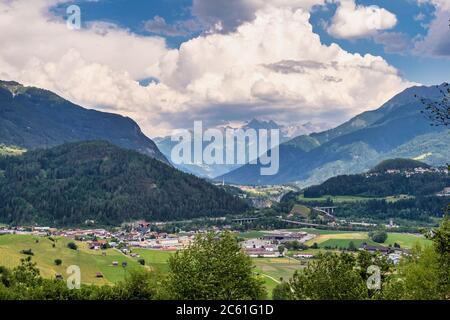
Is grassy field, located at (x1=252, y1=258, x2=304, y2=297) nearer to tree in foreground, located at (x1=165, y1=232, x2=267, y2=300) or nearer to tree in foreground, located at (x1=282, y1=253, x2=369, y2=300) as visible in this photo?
tree in foreground, located at (x1=165, y1=232, x2=267, y2=300)

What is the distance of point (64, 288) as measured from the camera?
6719cm

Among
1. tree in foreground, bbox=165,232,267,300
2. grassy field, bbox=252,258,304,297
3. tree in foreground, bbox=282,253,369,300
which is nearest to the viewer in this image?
tree in foreground, bbox=282,253,369,300

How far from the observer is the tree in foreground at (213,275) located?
193 ft

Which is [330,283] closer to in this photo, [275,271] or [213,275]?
[213,275]

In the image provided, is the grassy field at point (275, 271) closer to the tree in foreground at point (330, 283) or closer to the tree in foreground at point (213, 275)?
the tree in foreground at point (213, 275)

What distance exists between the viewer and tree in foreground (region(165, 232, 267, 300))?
58844mm

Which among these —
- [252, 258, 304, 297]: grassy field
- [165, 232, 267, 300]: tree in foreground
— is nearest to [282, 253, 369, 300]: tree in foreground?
[165, 232, 267, 300]: tree in foreground

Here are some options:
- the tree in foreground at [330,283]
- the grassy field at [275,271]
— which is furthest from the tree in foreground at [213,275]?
the grassy field at [275,271]

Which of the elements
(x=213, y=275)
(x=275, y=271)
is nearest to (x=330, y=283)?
(x=213, y=275)

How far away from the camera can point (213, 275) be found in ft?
203

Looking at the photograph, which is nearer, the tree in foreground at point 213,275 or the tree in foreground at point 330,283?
the tree in foreground at point 330,283

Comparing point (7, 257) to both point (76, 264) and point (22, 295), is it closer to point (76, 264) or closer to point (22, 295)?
point (76, 264)
